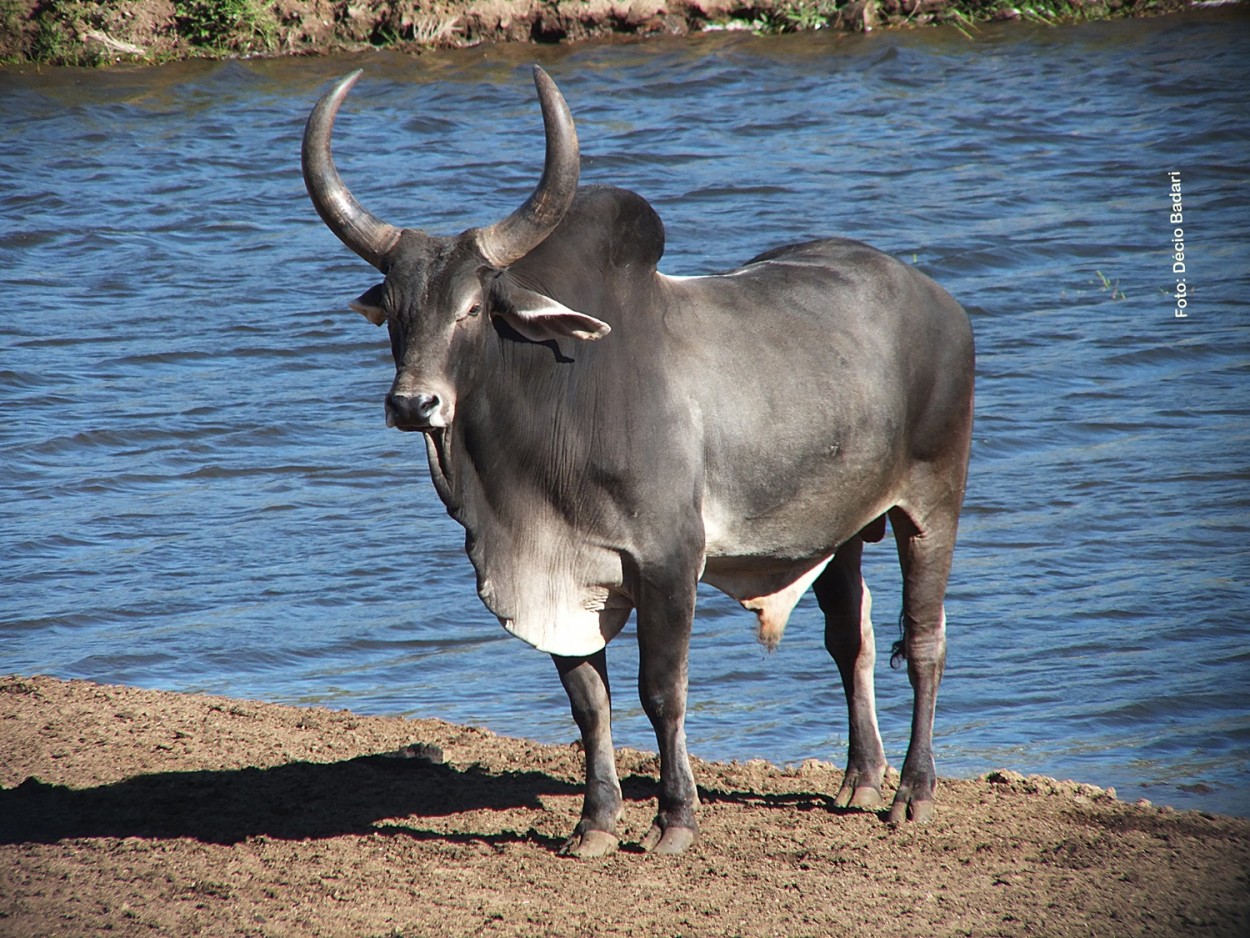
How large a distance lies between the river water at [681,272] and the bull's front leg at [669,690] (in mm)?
1433

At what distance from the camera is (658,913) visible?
170 inches

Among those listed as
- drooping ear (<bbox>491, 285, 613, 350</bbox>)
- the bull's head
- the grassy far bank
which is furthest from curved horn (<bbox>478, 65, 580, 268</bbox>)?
the grassy far bank

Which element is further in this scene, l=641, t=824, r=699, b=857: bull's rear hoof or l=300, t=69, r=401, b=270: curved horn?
l=641, t=824, r=699, b=857: bull's rear hoof

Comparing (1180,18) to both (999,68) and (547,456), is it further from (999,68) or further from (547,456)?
(547,456)

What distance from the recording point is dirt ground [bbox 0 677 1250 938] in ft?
14.0

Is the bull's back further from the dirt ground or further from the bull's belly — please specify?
the dirt ground

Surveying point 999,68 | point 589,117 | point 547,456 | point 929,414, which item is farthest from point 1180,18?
point 547,456

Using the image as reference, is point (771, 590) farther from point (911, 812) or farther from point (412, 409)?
point (412, 409)

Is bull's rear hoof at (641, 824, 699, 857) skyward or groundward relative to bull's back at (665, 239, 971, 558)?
groundward

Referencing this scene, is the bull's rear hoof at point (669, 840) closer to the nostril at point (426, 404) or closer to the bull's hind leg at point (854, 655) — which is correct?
the bull's hind leg at point (854, 655)

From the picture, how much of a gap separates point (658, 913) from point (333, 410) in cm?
703

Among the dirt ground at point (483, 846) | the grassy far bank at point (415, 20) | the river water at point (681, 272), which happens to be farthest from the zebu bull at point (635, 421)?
the grassy far bank at point (415, 20)

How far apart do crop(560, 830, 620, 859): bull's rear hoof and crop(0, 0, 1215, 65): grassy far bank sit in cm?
1543

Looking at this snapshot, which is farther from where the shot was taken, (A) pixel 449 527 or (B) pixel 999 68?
(B) pixel 999 68
